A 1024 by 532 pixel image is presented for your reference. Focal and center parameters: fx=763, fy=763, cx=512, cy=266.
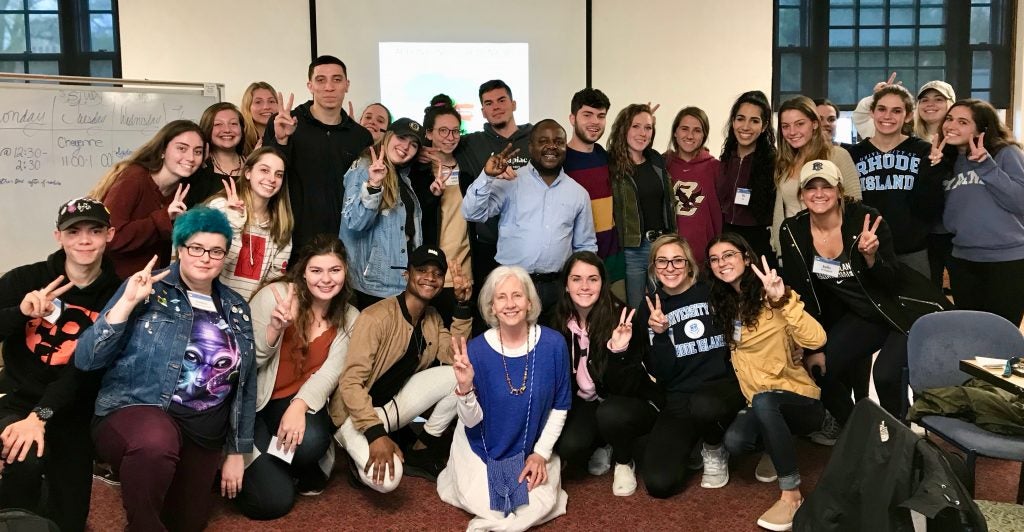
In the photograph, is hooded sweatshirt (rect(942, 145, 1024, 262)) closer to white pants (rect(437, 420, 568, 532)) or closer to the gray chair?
the gray chair

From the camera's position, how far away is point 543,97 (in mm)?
6258

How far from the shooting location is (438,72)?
6.10 metres

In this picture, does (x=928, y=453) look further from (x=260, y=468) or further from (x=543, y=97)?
(x=543, y=97)

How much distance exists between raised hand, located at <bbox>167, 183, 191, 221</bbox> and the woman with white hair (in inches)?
49.2

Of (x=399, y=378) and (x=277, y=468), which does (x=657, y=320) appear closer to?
(x=399, y=378)

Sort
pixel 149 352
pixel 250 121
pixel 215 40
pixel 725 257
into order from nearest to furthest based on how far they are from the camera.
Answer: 1. pixel 149 352
2. pixel 725 257
3. pixel 250 121
4. pixel 215 40

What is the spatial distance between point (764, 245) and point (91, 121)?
13.8 ft

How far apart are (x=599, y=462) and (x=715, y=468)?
0.48m

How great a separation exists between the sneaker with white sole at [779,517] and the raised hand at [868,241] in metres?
1.10

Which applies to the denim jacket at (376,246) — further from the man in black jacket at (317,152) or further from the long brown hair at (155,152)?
the long brown hair at (155,152)

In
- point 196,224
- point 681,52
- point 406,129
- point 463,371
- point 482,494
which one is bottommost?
point 482,494

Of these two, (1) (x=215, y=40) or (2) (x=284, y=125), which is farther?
(1) (x=215, y=40)

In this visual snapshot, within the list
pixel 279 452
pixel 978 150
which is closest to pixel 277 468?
pixel 279 452

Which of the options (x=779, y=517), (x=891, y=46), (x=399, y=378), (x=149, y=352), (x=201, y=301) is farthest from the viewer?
(x=891, y=46)
